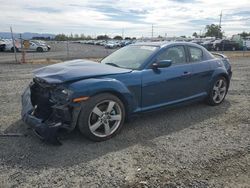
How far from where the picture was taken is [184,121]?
16.1ft

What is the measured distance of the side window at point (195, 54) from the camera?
5.32m

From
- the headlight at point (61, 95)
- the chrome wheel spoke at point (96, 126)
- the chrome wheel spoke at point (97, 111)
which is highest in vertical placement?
the headlight at point (61, 95)

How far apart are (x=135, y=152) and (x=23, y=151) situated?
159cm

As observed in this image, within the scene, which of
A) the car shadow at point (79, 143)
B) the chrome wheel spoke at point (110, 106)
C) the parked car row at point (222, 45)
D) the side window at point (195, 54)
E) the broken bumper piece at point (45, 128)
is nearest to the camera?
the car shadow at point (79, 143)

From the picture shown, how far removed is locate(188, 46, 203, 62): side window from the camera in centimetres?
532

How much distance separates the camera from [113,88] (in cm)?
393

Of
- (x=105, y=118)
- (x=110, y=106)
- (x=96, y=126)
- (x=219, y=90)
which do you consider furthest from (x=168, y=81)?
(x=219, y=90)

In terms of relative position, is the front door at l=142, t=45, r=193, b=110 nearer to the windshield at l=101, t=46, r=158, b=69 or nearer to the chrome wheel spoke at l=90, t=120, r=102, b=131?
the windshield at l=101, t=46, r=158, b=69

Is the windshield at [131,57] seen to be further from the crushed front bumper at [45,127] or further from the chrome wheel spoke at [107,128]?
the crushed front bumper at [45,127]

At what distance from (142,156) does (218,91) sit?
3242mm

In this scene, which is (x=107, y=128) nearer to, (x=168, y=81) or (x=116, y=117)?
(x=116, y=117)

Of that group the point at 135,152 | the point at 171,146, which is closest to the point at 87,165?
the point at 135,152

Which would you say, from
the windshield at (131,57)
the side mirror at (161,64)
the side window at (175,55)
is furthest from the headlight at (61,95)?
the side window at (175,55)

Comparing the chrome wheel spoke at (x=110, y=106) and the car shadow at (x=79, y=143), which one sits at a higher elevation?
the chrome wheel spoke at (x=110, y=106)
